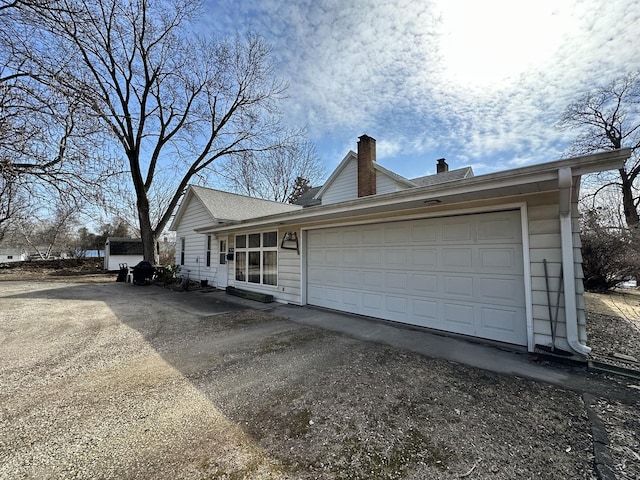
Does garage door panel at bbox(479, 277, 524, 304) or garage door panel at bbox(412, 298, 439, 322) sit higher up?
Result: garage door panel at bbox(479, 277, 524, 304)

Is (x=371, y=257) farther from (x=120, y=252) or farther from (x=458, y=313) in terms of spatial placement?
(x=120, y=252)

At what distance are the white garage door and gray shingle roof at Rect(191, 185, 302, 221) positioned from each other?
19.2 ft

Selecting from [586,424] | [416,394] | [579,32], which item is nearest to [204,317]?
[416,394]

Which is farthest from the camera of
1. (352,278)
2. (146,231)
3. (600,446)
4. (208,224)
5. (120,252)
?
(120,252)

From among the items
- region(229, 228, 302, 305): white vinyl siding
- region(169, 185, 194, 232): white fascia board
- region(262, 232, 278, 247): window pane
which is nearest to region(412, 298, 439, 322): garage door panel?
region(229, 228, 302, 305): white vinyl siding

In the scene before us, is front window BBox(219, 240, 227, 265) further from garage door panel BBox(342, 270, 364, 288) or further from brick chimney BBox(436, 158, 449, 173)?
brick chimney BBox(436, 158, 449, 173)

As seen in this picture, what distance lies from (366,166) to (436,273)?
264 inches

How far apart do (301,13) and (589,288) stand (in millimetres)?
13291

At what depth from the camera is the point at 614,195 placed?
49.7ft

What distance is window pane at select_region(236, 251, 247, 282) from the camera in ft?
32.0

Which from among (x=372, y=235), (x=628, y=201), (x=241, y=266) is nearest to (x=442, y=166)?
(x=628, y=201)

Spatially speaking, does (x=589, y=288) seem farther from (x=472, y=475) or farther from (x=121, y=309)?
(x=121, y=309)

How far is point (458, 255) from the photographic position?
16.1 feet

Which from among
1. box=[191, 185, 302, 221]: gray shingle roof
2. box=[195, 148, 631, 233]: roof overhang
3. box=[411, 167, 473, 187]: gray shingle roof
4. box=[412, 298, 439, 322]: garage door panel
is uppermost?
box=[411, 167, 473, 187]: gray shingle roof
